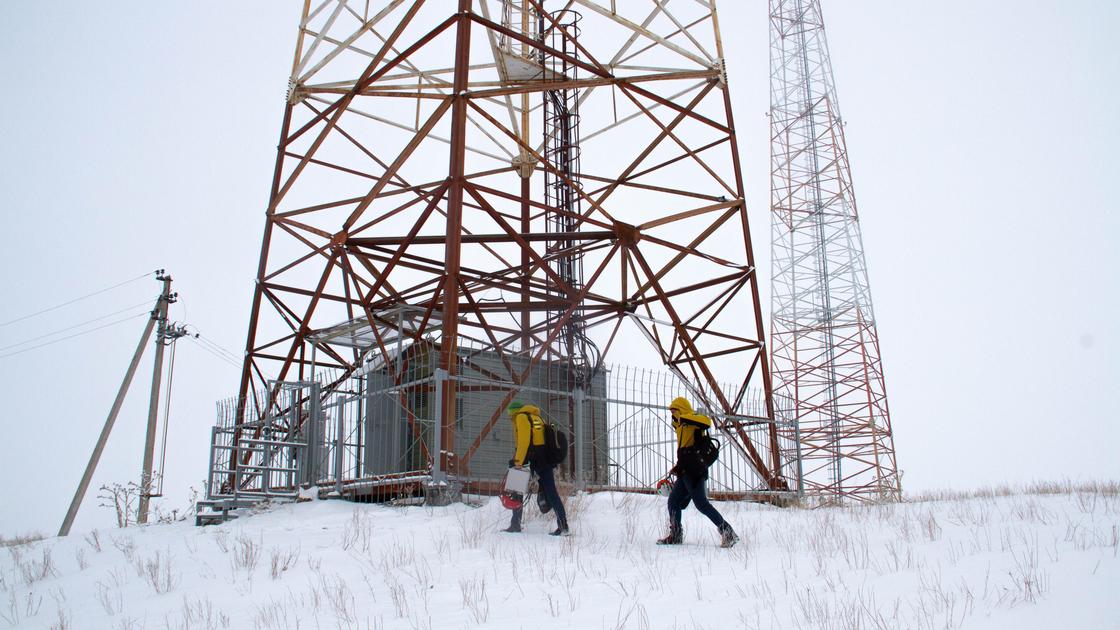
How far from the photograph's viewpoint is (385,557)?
9523 millimetres

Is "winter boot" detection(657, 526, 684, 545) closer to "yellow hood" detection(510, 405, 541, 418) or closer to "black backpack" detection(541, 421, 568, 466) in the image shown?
"black backpack" detection(541, 421, 568, 466)

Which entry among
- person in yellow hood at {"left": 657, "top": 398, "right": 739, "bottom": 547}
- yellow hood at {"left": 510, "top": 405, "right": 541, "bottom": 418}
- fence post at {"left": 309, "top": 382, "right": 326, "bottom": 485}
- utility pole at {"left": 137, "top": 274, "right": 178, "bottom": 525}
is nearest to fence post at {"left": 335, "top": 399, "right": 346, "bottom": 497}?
fence post at {"left": 309, "top": 382, "right": 326, "bottom": 485}

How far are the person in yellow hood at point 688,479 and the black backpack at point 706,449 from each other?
0.05 feet

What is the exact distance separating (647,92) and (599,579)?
10.9m

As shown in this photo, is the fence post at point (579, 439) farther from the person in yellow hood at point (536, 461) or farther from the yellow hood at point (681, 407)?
the yellow hood at point (681, 407)

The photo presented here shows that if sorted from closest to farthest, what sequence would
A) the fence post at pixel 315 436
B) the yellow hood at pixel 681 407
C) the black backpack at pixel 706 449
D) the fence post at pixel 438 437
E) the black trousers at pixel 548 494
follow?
the black backpack at pixel 706 449
the yellow hood at pixel 681 407
the black trousers at pixel 548 494
the fence post at pixel 438 437
the fence post at pixel 315 436

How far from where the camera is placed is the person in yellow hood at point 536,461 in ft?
35.9

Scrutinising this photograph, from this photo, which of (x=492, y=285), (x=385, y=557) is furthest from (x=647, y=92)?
(x=385, y=557)

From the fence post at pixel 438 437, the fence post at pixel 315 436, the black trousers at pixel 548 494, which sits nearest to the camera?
the black trousers at pixel 548 494

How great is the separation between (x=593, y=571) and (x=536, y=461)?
2.53 meters

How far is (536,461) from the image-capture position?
36.2ft

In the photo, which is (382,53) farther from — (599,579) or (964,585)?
(964,585)

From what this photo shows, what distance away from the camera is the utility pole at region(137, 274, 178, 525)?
82.0 ft

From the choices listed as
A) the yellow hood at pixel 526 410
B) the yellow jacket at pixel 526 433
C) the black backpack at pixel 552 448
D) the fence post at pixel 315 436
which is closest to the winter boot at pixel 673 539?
the black backpack at pixel 552 448
